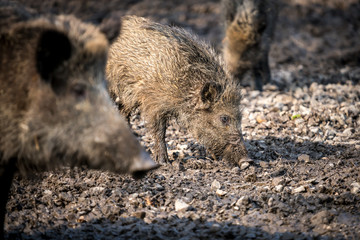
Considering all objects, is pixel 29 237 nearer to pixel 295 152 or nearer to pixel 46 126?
pixel 46 126

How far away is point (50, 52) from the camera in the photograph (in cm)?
278

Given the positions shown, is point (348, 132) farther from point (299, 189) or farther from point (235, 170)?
point (299, 189)

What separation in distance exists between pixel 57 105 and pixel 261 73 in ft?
19.3

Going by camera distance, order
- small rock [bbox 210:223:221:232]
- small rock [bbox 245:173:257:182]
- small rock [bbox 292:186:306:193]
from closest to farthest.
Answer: small rock [bbox 210:223:221:232], small rock [bbox 292:186:306:193], small rock [bbox 245:173:257:182]

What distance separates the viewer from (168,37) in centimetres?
522

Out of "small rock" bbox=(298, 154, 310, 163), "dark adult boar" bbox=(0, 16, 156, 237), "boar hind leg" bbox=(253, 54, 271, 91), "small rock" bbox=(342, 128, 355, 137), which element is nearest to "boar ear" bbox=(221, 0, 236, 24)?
"boar hind leg" bbox=(253, 54, 271, 91)

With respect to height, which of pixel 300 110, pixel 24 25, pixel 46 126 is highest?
pixel 24 25

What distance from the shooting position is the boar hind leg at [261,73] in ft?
26.3

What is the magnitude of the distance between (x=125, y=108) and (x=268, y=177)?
194 cm

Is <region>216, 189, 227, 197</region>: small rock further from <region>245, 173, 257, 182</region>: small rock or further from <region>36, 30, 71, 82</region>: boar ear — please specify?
<region>36, 30, 71, 82</region>: boar ear

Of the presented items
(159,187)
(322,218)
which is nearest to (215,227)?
(322,218)

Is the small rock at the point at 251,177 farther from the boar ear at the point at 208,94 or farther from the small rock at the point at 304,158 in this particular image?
the boar ear at the point at 208,94

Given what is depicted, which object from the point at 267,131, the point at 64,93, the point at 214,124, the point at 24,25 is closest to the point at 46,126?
the point at 64,93

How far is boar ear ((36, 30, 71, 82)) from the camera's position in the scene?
273 cm
